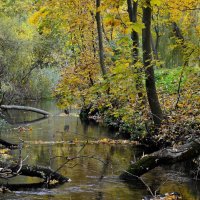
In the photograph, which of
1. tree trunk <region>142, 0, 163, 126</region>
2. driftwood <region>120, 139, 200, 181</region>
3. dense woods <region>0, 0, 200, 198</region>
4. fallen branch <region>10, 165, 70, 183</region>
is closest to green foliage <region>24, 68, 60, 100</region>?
dense woods <region>0, 0, 200, 198</region>

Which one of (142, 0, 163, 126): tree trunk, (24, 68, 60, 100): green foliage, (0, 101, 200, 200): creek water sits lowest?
(0, 101, 200, 200): creek water

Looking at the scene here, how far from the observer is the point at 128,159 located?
48.5 ft

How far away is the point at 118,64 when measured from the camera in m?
8.27

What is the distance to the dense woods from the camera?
12227 millimetres

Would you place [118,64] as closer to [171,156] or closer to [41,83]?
[171,156]

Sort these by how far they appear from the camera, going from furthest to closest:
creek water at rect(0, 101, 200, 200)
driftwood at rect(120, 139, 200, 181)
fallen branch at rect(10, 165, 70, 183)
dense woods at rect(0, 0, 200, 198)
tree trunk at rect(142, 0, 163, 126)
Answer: tree trunk at rect(142, 0, 163, 126) → dense woods at rect(0, 0, 200, 198) → fallen branch at rect(10, 165, 70, 183) → driftwood at rect(120, 139, 200, 181) → creek water at rect(0, 101, 200, 200)

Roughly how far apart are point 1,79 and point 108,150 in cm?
2074

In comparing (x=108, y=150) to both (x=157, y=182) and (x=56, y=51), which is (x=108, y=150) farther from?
(x=56, y=51)

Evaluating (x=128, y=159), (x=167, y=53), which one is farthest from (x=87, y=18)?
(x=128, y=159)

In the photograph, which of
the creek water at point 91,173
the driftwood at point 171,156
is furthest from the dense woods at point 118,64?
the creek water at point 91,173

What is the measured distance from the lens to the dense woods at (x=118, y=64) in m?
12.2

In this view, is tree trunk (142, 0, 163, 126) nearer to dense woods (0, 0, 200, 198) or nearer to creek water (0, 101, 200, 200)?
dense woods (0, 0, 200, 198)

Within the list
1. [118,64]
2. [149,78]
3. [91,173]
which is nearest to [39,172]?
[91,173]

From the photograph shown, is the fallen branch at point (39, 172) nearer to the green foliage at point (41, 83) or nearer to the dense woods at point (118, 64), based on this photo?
the dense woods at point (118, 64)
